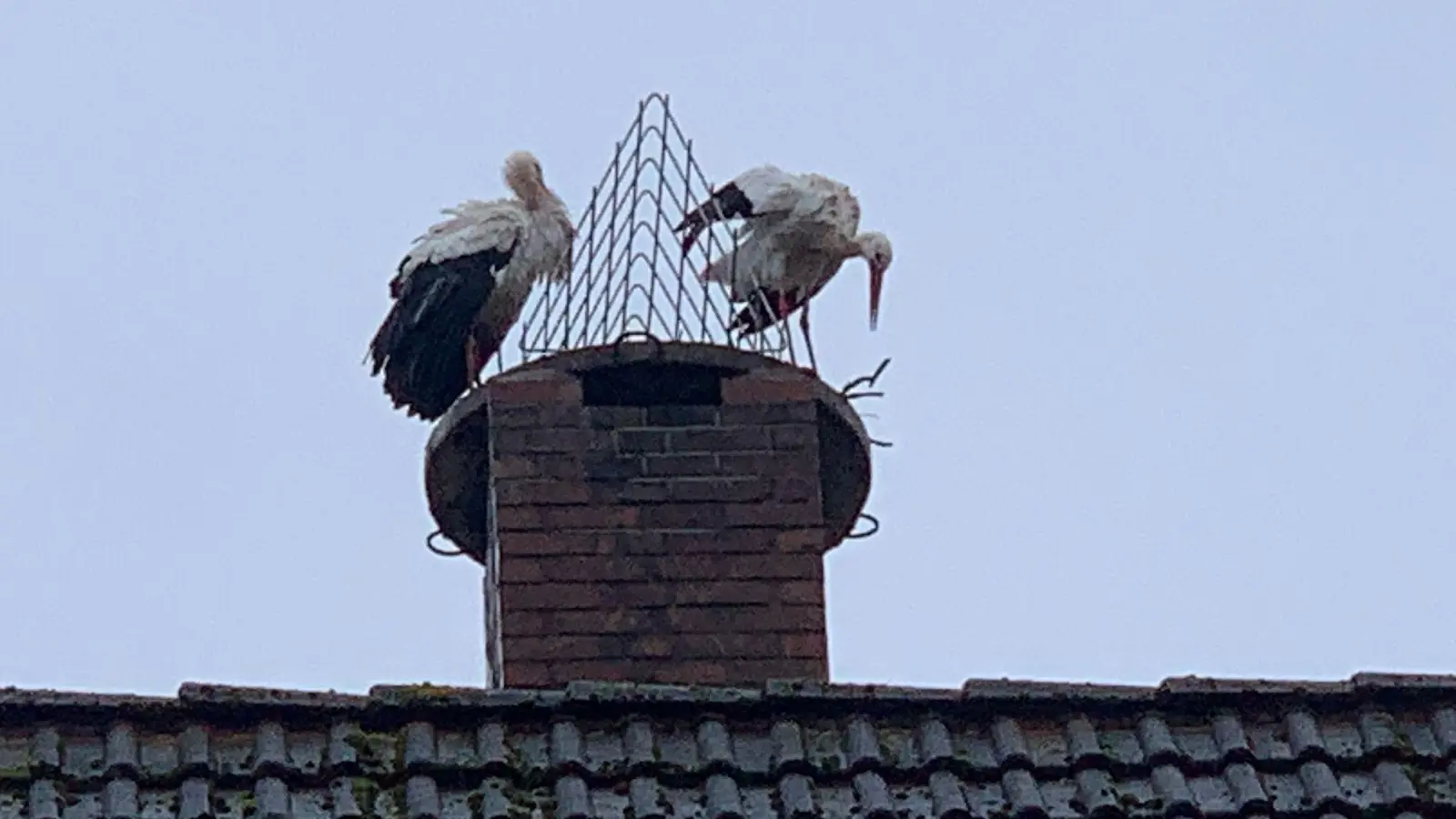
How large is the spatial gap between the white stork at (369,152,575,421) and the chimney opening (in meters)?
1.27

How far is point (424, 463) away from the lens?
10.2 metres

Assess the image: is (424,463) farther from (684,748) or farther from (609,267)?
(684,748)

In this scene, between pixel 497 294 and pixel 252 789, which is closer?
pixel 252 789

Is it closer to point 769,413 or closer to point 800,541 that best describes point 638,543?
point 800,541

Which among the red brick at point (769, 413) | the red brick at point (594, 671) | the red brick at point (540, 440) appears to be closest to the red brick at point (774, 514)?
the red brick at point (769, 413)

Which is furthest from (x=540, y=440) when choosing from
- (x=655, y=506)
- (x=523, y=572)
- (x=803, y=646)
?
(x=803, y=646)

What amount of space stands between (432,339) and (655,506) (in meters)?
2.06

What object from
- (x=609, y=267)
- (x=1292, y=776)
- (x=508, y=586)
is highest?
(x=609, y=267)

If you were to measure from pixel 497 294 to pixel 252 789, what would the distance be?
14.6 ft

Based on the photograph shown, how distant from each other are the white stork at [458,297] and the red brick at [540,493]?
1.66 meters

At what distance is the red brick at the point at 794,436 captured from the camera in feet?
31.5

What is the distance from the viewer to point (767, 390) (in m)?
9.75

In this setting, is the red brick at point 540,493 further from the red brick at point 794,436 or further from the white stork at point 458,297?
the white stork at point 458,297

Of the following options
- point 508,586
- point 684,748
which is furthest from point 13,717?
point 508,586
